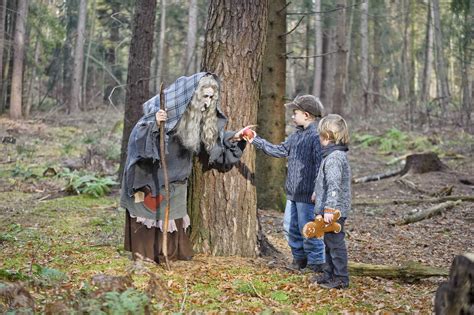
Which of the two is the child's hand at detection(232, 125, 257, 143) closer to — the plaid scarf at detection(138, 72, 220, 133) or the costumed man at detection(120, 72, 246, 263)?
the costumed man at detection(120, 72, 246, 263)

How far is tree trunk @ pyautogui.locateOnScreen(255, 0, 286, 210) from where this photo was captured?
10.1 m

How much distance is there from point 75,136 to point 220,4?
1670cm

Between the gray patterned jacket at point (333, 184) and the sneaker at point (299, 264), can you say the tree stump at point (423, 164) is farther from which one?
the gray patterned jacket at point (333, 184)

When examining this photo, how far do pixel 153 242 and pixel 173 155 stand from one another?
98 cm

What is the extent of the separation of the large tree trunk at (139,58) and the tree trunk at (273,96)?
272 centimetres

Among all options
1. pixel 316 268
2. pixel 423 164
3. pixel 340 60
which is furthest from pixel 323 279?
pixel 340 60

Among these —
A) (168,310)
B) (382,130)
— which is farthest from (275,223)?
(382,130)

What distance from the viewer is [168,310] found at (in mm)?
4871

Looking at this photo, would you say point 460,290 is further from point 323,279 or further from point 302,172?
point 302,172

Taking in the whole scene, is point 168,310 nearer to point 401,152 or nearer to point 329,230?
point 329,230

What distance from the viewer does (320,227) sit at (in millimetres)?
Answer: 5793

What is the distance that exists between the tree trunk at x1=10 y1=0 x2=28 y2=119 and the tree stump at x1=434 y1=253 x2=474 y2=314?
22.3 metres

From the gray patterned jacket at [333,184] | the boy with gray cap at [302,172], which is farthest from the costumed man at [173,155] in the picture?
the gray patterned jacket at [333,184]

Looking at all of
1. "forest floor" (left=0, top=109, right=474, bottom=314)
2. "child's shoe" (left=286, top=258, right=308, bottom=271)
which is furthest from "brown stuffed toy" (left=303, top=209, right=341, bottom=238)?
"child's shoe" (left=286, top=258, right=308, bottom=271)
